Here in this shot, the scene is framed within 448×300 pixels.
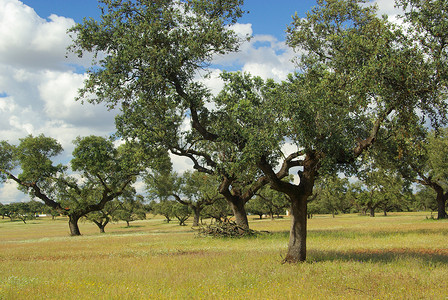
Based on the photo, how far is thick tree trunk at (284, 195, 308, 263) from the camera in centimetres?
1419

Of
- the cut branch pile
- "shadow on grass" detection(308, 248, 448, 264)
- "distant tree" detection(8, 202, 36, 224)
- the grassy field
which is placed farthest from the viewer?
"distant tree" detection(8, 202, 36, 224)

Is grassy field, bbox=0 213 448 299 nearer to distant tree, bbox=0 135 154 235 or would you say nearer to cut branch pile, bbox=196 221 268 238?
cut branch pile, bbox=196 221 268 238

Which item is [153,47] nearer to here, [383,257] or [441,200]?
[383,257]

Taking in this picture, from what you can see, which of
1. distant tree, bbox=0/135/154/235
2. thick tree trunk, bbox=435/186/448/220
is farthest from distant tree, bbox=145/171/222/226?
thick tree trunk, bbox=435/186/448/220

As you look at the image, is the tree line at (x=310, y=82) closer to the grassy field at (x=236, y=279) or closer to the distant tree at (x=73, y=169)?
the grassy field at (x=236, y=279)

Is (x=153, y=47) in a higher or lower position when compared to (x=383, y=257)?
higher

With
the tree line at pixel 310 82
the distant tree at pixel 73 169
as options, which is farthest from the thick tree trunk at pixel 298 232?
the distant tree at pixel 73 169

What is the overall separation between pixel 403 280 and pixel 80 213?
4290 cm

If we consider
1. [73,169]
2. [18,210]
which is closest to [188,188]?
[73,169]

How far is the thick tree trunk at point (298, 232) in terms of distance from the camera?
14.2m

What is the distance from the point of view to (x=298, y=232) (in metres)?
14.3

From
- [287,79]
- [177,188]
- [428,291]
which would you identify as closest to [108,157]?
[177,188]

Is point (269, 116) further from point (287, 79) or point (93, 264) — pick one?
point (287, 79)

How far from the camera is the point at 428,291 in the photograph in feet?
30.5
